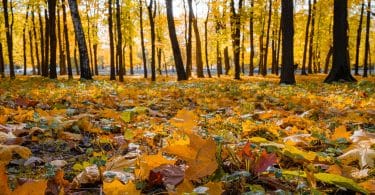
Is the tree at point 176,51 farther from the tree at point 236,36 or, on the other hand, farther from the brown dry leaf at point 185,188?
the brown dry leaf at point 185,188

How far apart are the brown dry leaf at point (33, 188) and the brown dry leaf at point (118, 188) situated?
231 millimetres

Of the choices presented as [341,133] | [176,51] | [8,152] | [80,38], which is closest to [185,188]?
[8,152]

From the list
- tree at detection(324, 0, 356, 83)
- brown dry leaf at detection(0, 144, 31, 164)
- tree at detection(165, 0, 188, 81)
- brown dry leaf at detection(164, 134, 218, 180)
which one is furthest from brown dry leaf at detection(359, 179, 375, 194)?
tree at detection(165, 0, 188, 81)

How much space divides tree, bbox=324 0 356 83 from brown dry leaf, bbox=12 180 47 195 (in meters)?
13.2

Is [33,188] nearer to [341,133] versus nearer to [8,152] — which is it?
[8,152]

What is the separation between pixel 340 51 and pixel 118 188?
44.4ft

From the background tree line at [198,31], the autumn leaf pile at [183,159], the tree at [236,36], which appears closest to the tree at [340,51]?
the background tree line at [198,31]

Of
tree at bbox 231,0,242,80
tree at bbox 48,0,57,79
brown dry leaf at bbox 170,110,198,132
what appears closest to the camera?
brown dry leaf at bbox 170,110,198,132

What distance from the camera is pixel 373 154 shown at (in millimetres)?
2004

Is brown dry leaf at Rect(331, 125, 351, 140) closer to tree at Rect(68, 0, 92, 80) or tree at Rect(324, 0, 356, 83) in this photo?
tree at Rect(324, 0, 356, 83)

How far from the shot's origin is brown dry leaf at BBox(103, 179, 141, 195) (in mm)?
1397

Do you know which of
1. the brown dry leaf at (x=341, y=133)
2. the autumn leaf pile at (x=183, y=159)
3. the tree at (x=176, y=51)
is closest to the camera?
the autumn leaf pile at (x=183, y=159)

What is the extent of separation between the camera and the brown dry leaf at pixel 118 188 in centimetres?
140

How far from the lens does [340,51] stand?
44.3 ft
